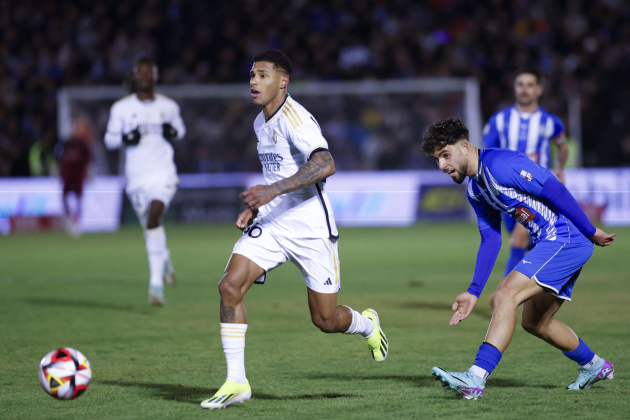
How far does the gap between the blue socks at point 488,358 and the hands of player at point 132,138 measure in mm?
5590

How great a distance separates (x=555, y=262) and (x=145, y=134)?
5679 millimetres

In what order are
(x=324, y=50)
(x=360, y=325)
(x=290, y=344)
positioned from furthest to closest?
(x=324, y=50), (x=290, y=344), (x=360, y=325)

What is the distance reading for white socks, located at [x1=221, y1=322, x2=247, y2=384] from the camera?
477 centimetres

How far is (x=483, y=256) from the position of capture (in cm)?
495

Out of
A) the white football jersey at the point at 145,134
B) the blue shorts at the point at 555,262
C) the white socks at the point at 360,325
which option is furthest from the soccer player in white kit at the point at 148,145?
the blue shorts at the point at 555,262

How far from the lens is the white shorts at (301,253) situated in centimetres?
513

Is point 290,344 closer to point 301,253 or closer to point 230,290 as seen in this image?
point 301,253

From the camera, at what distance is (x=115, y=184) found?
2033 centimetres

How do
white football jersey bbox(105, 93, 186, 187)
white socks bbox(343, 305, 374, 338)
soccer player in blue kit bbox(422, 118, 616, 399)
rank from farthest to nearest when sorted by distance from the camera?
white football jersey bbox(105, 93, 186, 187) < white socks bbox(343, 305, 374, 338) < soccer player in blue kit bbox(422, 118, 616, 399)

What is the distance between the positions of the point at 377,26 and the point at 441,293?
1684cm

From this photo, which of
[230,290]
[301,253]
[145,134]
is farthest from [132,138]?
[230,290]

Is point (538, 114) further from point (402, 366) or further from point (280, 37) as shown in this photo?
point (280, 37)

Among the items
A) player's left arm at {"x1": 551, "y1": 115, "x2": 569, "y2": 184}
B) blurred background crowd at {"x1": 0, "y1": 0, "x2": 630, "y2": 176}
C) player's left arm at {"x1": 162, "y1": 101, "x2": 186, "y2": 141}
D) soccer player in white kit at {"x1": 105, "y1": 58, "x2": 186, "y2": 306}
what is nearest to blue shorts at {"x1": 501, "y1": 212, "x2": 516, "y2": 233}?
player's left arm at {"x1": 551, "y1": 115, "x2": 569, "y2": 184}

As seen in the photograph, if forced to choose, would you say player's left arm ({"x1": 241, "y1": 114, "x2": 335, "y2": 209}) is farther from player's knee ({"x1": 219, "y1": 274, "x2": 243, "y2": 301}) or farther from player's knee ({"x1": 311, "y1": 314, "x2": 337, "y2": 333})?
player's knee ({"x1": 311, "y1": 314, "x2": 337, "y2": 333})
